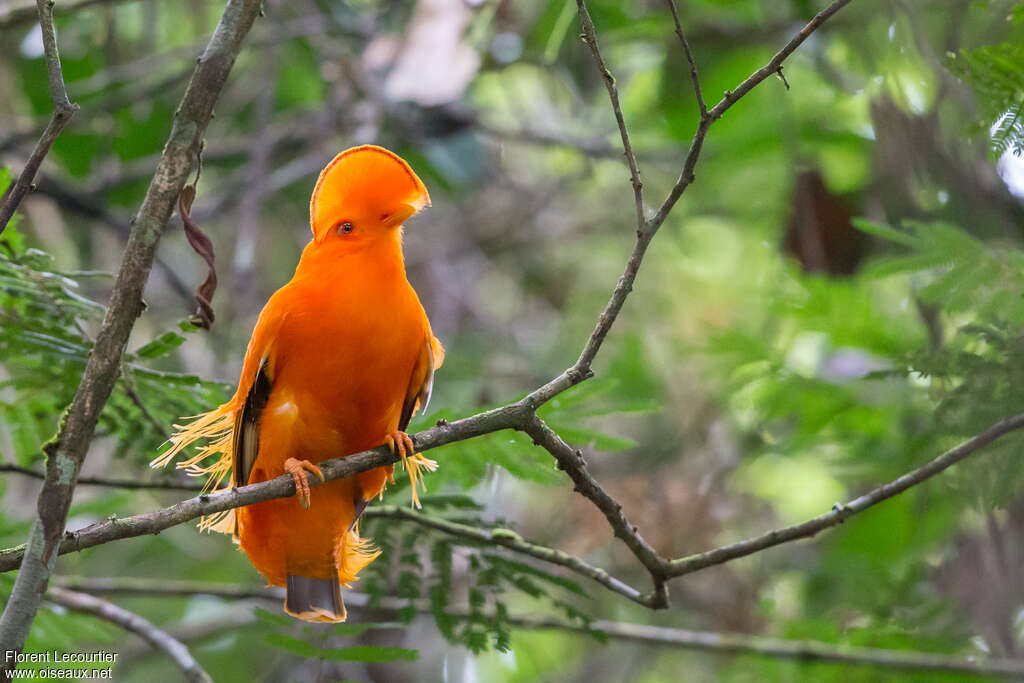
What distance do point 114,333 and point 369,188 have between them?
3.31 ft

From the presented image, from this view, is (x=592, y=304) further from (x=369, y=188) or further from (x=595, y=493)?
(x=595, y=493)

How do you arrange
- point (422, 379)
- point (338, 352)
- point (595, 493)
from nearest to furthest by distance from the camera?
point (595, 493), point (338, 352), point (422, 379)

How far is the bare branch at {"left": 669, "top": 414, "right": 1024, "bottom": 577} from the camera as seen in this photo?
2.33 meters

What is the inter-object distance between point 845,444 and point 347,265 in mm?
3075

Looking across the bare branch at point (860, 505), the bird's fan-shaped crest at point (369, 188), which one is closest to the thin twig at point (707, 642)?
the bare branch at point (860, 505)

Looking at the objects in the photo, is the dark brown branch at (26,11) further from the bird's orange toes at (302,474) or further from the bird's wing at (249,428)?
the bird's orange toes at (302,474)

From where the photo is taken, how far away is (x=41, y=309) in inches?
115

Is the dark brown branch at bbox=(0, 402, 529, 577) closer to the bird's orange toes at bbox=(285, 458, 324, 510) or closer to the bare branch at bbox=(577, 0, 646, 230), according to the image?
the bird's orange toes at bbox=(285, 458, 324, 510)

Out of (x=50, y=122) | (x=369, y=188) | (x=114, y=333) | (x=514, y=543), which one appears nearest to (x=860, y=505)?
(x=514, y=543)

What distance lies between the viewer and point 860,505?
7.92ft

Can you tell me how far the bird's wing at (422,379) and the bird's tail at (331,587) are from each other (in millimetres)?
397

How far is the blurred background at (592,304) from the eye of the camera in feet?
10.1

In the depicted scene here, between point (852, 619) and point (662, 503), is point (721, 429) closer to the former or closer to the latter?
point (662, 503)

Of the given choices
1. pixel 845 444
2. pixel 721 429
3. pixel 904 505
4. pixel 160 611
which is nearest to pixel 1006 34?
pixel 845 444
